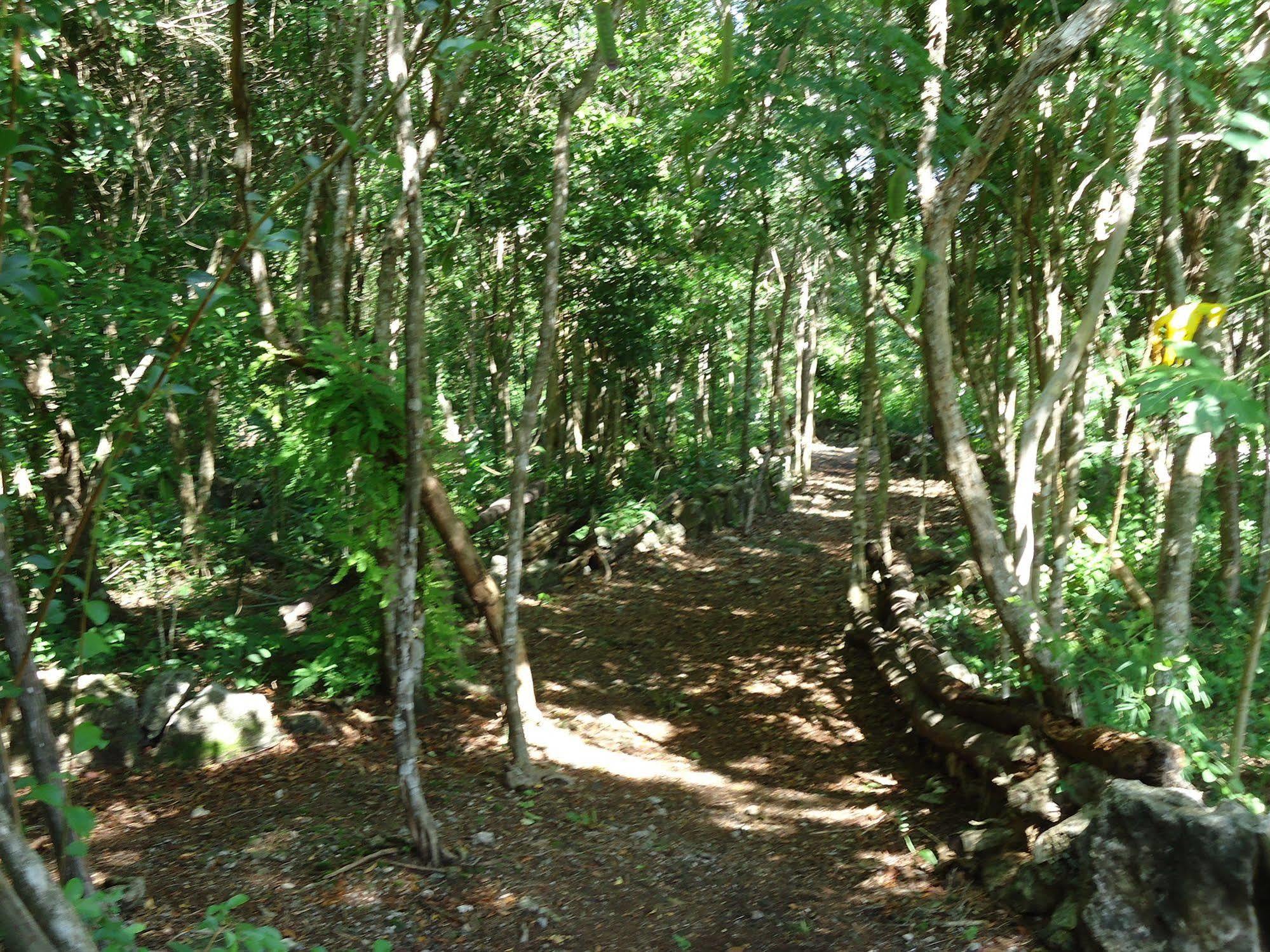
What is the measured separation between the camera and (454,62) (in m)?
6.46

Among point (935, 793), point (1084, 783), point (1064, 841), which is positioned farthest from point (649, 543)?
point (1064, 841)

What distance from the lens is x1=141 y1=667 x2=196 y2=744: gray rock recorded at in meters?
6.95

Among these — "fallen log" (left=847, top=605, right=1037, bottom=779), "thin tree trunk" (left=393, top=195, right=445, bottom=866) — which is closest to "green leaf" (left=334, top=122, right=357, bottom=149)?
"thin tree trunk" (left=393, top=195, right=445, bottom=866)

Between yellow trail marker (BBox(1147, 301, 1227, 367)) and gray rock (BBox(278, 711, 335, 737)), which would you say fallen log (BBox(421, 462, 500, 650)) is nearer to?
gray rock (BBox(278, 711, 335, 737))

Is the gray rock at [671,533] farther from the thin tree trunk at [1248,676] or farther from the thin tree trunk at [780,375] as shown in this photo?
the thin tree trunk at [1248,676]

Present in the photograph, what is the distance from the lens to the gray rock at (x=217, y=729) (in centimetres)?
685

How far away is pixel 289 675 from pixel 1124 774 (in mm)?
6724

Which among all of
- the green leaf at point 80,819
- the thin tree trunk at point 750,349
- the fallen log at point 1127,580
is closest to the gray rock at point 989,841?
the fallen log at point 1127,580

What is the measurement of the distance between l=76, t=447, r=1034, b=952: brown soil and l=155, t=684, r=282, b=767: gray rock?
0.18 metres

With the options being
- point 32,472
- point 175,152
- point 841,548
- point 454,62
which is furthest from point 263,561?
point 841,548

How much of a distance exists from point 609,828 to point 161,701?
377cm

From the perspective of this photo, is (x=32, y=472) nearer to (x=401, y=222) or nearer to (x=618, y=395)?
(x=401, y=222)

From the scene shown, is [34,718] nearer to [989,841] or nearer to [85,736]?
[85,736]

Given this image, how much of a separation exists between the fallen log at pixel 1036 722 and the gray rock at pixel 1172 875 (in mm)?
287
